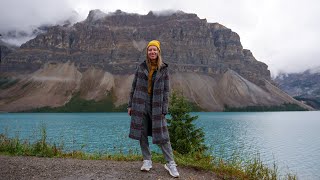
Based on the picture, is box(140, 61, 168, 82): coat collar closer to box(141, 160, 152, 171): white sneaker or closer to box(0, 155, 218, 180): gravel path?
box(141, 160, 152, 171): white sneaker

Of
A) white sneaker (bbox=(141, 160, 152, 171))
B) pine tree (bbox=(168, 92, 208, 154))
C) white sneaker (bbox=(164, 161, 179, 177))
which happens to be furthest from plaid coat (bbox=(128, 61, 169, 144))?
pine tree (bbox=(168, 92, 208, 154))

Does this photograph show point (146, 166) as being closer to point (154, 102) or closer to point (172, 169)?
point (172, 169)

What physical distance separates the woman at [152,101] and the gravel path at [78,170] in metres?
0.48

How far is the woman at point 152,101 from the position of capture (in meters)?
9.74

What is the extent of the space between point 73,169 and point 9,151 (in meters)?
4.37

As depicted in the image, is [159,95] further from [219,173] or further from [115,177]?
[219,173]

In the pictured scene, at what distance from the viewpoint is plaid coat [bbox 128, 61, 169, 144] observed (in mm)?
9734

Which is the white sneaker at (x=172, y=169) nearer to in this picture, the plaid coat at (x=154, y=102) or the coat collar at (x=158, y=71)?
the plaid coat at (x=154, y=102)

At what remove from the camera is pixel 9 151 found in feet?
42.9

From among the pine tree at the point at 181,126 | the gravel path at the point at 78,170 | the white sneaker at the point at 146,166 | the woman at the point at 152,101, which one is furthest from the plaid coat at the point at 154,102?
the pine tree at the point at 181,126

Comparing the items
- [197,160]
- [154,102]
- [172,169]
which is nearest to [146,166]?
[172,169]

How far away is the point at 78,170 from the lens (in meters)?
9.94

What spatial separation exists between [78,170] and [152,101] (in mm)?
2927

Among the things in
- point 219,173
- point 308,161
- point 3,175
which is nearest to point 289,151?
point 308,161
